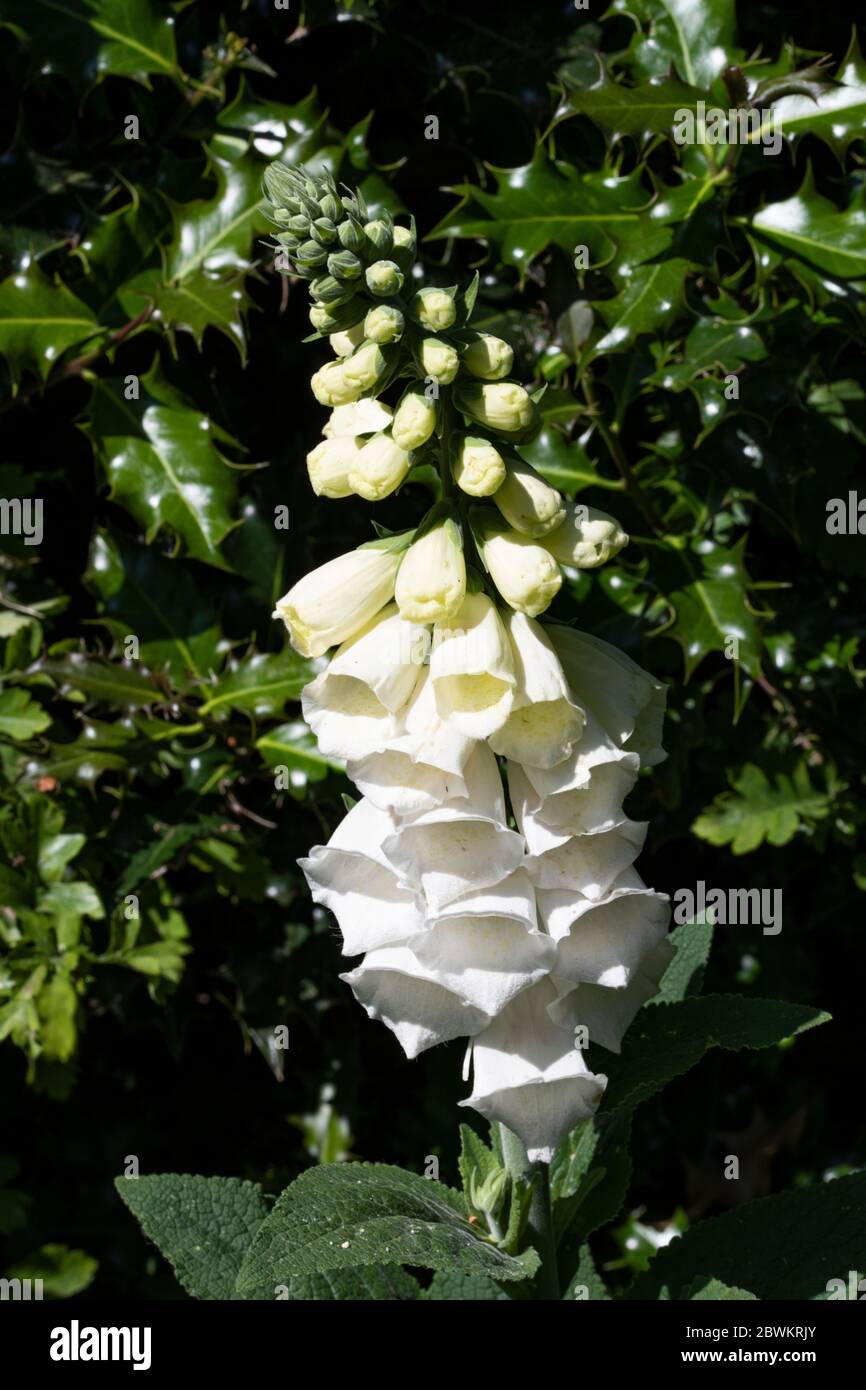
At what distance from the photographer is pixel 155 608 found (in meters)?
2.28

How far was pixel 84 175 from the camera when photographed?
2.27 metres

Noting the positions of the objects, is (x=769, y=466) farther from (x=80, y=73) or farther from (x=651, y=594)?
(x=80, y=73)

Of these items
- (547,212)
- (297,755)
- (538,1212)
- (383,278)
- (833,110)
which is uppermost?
(833,110)

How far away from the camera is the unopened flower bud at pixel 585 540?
140 centimetres

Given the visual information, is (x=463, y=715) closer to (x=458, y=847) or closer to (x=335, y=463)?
(x=458, y=847)

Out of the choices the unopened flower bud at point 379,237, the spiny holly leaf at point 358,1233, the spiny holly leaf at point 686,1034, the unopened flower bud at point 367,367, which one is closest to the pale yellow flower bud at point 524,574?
the unopened flower bud at point 367,367

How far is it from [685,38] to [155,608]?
1.21 metres

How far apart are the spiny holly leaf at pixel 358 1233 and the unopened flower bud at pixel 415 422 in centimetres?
78

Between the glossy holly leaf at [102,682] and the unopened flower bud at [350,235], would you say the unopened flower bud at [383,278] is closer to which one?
the unopened flower bud at [350,235]

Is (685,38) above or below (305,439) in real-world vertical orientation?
above

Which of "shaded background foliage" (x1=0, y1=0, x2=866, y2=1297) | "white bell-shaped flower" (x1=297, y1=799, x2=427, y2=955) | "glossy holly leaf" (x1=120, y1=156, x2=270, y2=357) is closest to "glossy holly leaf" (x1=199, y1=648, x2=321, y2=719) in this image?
"shaded background foliage" (x1=0, y1=0, x2=866, y2=1297)

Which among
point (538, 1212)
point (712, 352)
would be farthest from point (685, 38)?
point (538, 1212)

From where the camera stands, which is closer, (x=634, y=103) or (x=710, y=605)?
(x=634, y=103)

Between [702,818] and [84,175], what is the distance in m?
1.50
